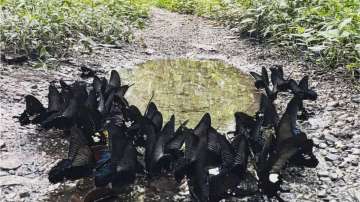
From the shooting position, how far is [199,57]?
20.8ft

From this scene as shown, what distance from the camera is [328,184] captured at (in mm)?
2697

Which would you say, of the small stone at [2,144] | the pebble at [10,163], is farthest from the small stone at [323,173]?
the small stone at [2,144]

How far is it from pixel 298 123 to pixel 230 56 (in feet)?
9.59

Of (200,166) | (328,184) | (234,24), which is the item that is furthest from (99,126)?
(234,24)

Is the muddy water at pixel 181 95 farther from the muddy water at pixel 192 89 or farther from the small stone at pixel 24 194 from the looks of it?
the small stone at pixel 24 194

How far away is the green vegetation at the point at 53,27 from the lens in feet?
17.5

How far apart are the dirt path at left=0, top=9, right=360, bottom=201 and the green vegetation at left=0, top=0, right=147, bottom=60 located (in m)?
0.32

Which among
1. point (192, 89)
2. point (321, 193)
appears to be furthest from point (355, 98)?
point (321, 193)

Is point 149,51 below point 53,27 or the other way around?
below

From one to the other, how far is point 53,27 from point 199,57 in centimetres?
212

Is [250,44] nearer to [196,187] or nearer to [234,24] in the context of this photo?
[234,24]

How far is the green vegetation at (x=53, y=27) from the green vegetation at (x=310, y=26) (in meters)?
2.27

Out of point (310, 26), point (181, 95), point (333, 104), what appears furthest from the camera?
point (310, 26)

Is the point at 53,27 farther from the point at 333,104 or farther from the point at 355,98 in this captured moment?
the point at 355,98
